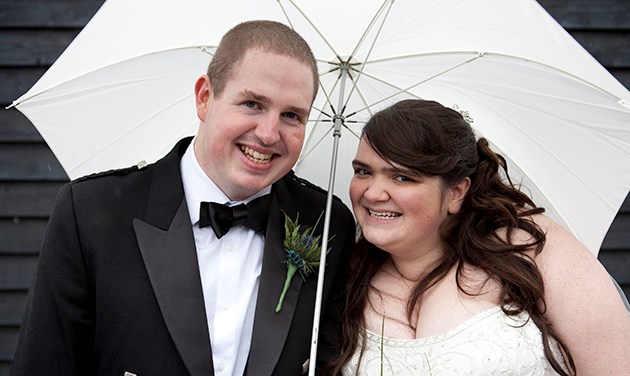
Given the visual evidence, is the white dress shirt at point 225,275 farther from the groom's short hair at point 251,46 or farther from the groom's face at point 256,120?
the groom's short hair at point 251,46

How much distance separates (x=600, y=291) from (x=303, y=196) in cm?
108

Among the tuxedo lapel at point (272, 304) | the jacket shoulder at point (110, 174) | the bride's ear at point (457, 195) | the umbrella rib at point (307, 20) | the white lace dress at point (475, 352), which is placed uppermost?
the umbrella rib at point (307, 20)

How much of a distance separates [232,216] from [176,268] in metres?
0.24

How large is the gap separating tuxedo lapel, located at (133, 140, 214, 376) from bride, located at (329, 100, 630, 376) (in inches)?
24.0

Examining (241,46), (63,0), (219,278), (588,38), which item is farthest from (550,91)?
(63,0)

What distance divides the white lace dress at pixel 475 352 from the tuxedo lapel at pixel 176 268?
65 cm

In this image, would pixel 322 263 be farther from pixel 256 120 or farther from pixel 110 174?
pixel 110 174

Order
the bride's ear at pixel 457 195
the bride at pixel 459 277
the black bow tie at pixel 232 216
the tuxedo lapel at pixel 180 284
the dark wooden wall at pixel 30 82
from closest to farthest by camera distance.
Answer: the tuxedo lapel at pixel 180 284
the black bow tie at pixel 232 216
the bride at pixel 459 277
the bride's ear at pixel 457 195
the dark wooden wall at pixel 30 82

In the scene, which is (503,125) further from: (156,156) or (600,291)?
(156,156)

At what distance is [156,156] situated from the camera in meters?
3.27

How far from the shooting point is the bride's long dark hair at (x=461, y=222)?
2.91m

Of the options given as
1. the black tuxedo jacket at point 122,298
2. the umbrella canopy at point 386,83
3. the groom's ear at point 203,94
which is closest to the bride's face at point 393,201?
the umbrella canopy at point 386,83

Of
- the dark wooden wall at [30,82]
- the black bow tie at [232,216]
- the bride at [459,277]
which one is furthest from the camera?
the dark wooden wall at [30,82]

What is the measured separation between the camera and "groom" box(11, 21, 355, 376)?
99.6 inches
